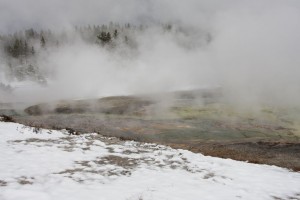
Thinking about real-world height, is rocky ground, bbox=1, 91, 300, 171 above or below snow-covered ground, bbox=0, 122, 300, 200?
above

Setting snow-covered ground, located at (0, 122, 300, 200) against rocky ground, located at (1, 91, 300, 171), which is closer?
snow-covered ground, located at (0, 122, 300, 200)

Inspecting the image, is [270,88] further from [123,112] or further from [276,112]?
[123,112]

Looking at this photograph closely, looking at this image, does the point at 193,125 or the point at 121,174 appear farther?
the point at 193,125

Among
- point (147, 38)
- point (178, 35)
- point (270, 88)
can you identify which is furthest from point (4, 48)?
point (270, 88)

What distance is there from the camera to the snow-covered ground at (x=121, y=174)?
9.35 metres

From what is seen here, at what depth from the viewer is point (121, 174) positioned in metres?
11.4

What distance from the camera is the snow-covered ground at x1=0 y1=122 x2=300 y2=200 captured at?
30.7 feet

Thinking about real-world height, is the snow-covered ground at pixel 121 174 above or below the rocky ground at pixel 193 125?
below

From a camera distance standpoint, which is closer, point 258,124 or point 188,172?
point 188,172

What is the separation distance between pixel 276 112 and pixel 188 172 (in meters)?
23.8

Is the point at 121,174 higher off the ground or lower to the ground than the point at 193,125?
lower

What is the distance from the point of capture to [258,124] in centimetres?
2886

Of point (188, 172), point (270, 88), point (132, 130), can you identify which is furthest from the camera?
point (270, 88)

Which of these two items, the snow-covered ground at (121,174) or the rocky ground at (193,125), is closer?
the snow-covered ground at (121,174)
